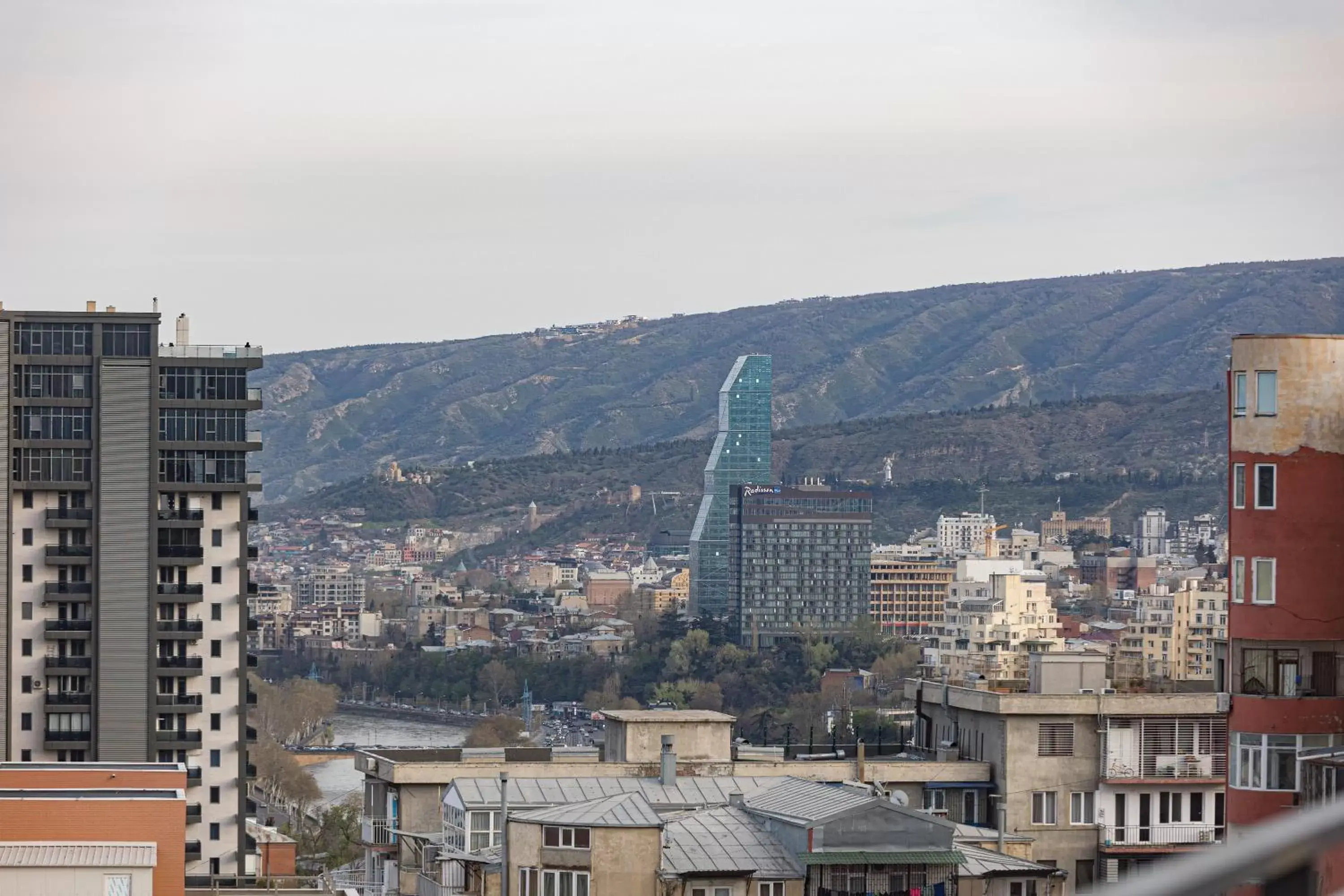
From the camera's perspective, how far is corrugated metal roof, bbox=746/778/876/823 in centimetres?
1830

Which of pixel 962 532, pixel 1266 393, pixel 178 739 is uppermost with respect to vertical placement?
pixel 1266 393

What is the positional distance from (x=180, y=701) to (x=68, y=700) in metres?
2.16

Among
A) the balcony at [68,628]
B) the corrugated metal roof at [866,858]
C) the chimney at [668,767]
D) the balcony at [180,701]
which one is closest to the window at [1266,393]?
the corrugated metal roof at [866,858]

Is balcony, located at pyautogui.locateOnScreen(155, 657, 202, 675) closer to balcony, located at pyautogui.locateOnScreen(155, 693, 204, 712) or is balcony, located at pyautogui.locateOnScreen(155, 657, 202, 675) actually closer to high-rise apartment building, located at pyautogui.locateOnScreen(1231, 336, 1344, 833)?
balcony, located at pyautogui.locateOnScreen(155, 693, 204, 712)

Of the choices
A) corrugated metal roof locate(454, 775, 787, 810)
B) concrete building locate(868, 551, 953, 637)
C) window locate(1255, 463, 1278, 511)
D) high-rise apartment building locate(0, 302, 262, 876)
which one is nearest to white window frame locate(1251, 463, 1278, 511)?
window locate(1255, 463, 1278, 511)

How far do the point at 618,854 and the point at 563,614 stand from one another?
518 ft

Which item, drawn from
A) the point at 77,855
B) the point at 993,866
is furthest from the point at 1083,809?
the point at 77,855

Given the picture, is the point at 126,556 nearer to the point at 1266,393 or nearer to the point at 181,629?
the point at 181,629

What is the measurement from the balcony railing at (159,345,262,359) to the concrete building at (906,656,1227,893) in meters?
28.8

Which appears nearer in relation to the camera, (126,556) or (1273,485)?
(1273,485)

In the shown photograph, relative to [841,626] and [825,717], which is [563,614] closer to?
[841,626]

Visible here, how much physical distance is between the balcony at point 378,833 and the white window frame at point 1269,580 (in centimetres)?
1410

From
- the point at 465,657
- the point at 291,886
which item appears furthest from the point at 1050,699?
the point at 465,657

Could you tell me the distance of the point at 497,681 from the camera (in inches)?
5571
